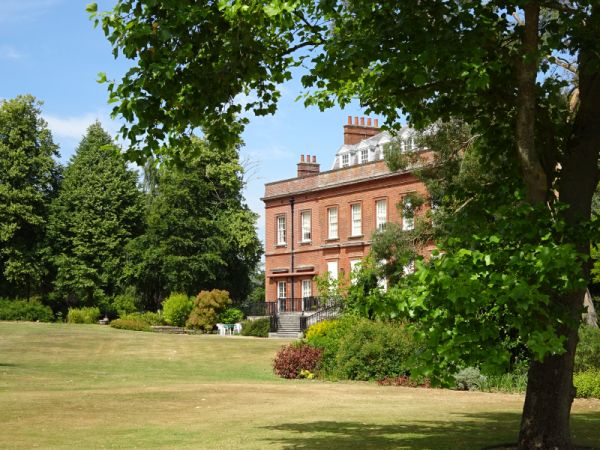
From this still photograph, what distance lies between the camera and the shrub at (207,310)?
52.6 meters

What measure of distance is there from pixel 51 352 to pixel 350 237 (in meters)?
24.0

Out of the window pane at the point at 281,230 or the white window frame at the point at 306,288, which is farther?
the window pane at the point at 281,230

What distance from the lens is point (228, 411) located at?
1616 centimetres

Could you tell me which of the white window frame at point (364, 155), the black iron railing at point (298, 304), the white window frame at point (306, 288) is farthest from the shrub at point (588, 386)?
the white window frame at point (364, 155)

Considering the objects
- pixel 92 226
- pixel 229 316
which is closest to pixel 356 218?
pixel 229 316

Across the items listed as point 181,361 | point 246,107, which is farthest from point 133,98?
point 181,361

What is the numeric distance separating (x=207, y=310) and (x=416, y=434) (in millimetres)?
Answer: 40548

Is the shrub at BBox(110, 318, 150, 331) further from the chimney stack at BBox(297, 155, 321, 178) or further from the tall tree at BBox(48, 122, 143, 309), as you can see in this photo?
the chimney stack at BBox(297, 155, 321, 178)

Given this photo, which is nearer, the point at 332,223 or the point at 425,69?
the point at 425,69

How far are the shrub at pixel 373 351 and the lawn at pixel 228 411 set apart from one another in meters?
0.83

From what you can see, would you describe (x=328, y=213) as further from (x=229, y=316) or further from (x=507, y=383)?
(x=507, y=383)

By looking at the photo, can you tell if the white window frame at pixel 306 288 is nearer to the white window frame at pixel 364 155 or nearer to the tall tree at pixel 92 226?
the white window frame at pixel 364 155

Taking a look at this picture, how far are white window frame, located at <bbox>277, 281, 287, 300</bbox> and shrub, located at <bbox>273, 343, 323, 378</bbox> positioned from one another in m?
32.3

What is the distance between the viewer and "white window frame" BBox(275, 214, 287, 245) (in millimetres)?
59594
